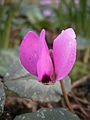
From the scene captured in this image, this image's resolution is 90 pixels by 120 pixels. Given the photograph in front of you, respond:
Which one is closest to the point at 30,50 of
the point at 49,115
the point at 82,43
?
the point at 49,115

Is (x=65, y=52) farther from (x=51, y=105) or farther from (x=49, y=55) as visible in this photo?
(x=51, y=105)

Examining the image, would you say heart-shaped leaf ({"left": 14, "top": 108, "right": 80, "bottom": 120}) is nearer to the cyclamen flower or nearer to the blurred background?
the cyclamen flower

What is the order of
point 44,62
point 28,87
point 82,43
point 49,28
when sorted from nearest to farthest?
point 44,62 < point 28,87 < point 82,43 < point 49,28

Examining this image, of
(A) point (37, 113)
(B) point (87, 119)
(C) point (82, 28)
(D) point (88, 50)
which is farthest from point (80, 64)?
(A) point (37, 113)

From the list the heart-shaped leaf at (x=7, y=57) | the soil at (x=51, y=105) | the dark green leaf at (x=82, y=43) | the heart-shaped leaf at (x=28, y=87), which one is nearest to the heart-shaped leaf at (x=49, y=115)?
the heart-shaped leaf at (x=28, y=87)

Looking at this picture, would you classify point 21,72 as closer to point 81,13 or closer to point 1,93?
point 1,93

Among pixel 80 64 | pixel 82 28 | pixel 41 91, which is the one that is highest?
pixel 82 28

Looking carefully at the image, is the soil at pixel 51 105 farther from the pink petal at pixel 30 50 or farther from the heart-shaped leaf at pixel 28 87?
the pink petal at pixel 30 50

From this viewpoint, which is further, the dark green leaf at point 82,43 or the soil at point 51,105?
the dark green leaf at point 82,43
